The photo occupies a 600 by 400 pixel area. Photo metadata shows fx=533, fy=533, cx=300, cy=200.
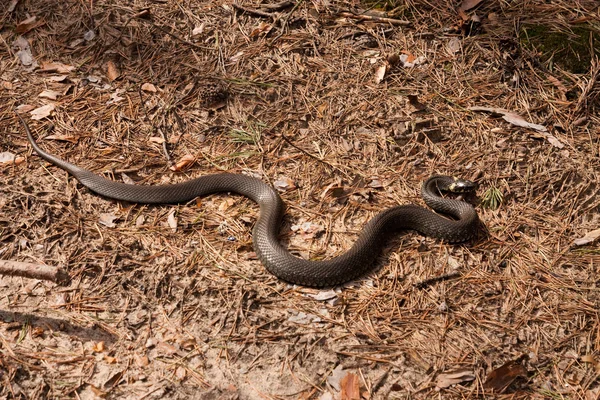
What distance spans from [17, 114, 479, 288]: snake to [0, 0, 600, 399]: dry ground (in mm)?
135

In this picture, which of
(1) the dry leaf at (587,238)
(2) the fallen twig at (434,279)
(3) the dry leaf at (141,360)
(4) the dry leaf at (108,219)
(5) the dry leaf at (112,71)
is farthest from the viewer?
(5) the dry leaf at (112,71)

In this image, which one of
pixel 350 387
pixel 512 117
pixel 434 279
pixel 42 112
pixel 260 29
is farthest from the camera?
pixel 260 29

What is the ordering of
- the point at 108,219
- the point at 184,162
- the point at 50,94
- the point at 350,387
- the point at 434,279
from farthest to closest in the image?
the point at 50,94 → the point at 184,162 → the point at 108,219 → the point at 434,279 → the point at 350,387

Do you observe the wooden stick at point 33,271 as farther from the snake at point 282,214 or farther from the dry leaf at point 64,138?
the dry leaf at point 64,138

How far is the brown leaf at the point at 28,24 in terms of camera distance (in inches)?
309

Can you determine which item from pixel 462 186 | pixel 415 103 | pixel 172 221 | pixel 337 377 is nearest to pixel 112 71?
pixel 172 221

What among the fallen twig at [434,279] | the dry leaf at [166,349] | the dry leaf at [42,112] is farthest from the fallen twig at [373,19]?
the dry leaf at [166,349]

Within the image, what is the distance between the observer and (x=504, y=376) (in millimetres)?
4711

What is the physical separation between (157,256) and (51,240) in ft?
3.75

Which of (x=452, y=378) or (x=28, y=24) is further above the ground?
(x=28, y=24)

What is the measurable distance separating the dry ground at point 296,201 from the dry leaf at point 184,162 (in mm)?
57

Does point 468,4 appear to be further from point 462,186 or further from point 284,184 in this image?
point 284,184

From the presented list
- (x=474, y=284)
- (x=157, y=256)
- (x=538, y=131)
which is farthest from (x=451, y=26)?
(x=157, y=256)

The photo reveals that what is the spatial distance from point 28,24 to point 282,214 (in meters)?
4.98
